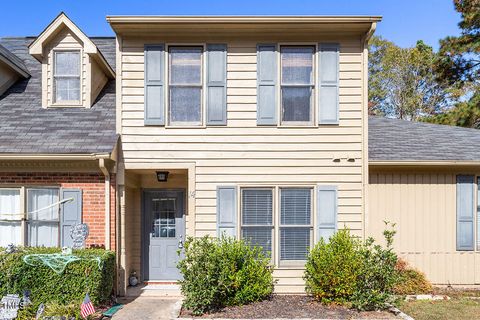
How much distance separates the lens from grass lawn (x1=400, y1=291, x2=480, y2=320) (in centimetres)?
624

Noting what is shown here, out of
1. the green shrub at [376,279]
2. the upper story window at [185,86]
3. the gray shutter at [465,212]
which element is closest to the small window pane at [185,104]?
the upper story window at [185,86]

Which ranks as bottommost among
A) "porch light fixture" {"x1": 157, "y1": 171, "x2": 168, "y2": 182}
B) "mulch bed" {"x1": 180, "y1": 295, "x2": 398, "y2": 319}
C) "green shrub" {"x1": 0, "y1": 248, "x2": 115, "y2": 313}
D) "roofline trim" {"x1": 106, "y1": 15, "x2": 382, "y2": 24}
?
"mulch bed" {"x1": 180, "y1": 295, "x2": 398, "y2": 319}

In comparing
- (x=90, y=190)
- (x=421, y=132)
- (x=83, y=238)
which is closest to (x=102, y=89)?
(x=90, y=190)

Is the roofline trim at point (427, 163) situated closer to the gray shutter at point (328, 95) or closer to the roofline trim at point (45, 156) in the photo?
the gray shutter at point (328, 95)

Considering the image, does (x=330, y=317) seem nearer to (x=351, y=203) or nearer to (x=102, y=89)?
(x=351, y=203)

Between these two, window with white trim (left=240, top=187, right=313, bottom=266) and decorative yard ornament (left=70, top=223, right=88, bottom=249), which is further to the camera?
window with white trim (left=240, top=187, right=313, bottom=266)

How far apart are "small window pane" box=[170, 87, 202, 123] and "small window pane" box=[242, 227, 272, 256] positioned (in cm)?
248

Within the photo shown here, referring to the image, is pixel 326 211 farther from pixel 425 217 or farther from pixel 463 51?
pixel 463 51

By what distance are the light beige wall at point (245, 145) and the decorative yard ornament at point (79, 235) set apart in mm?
1523

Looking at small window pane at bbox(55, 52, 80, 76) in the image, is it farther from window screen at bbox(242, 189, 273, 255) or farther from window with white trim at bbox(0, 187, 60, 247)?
window screen at bbox(242, 189, 273, 255)

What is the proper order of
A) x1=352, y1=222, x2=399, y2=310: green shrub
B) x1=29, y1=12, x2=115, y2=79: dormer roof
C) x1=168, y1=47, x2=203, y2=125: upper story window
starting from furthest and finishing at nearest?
x1=29, y1=12, x2=115, y2=79: dormer roof < x1=168, y1=47, x2=203, y2=125: upper story window < x1=352, y1=222, x2=399, y2=310: green shrub

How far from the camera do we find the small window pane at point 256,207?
7406mm

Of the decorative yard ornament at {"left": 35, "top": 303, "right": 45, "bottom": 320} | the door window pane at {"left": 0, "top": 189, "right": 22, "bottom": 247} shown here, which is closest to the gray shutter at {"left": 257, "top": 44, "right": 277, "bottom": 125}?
the decorative yard ornament at {"left": 35, "top": 303, "right": 45, "bottom": 320}

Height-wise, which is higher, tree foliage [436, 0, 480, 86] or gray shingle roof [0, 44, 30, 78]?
tree foliage [436, 0, 480, 86]
